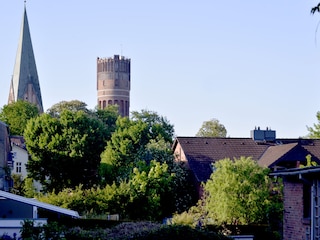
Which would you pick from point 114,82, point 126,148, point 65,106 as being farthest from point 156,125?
point 114,82

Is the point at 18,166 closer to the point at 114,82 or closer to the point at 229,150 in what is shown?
the point at 229,150

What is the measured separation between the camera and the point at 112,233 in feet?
87.9

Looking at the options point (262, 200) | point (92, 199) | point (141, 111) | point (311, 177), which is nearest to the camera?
point (311, 177)

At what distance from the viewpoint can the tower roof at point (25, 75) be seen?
13912 cm

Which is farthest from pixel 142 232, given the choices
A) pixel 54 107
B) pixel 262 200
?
pixel 54 107

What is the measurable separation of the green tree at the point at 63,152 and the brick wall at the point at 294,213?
133 feet

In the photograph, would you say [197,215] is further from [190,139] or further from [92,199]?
[190,139]

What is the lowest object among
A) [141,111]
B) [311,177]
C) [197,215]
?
[197,215]

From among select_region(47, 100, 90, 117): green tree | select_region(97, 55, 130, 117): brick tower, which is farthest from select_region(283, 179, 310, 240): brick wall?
select_region(97, 55, 130, 117): brick tower

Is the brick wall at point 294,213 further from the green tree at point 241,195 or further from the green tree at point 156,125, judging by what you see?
the green tree at point 156,125

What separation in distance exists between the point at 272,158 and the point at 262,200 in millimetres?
13153

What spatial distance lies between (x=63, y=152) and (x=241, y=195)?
26511 millimetres

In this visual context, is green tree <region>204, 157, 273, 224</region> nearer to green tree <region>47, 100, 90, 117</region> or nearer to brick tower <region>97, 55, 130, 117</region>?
green tree <region>47, 100, 90, 117</region>

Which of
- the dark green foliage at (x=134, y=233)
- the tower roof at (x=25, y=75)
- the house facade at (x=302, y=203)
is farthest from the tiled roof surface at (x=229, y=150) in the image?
the tower roof at (x=25, y=75)
